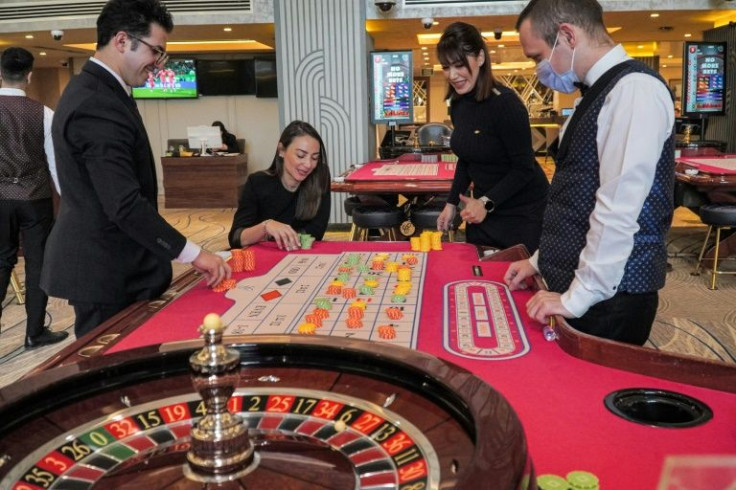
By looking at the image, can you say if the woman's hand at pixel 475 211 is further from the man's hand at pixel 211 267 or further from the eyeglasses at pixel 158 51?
the eyeglasses at pixel 158 51

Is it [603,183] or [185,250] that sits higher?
[603,183]

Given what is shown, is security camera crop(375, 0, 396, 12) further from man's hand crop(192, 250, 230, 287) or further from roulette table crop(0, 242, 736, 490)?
roulette table crop(0, 242, 736, 490)

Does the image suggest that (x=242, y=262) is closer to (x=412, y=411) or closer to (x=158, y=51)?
(x=158, y=51)

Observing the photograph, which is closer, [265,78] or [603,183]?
[603,183]

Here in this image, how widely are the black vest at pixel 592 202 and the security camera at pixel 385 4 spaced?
217 inches

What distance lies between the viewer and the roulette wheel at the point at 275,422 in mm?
656

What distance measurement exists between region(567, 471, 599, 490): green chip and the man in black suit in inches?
48.7

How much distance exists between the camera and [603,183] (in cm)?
140

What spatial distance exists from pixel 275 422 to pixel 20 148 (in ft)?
11.2

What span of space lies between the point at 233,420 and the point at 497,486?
0.89ft

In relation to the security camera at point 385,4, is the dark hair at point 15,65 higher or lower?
lower

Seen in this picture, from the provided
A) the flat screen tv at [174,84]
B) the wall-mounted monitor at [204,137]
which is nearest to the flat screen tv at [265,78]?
the flat screen tv at [174,84]

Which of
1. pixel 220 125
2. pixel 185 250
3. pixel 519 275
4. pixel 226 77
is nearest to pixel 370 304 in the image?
pixel 519 275

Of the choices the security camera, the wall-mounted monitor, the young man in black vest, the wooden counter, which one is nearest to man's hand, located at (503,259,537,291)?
the young man in black vest
